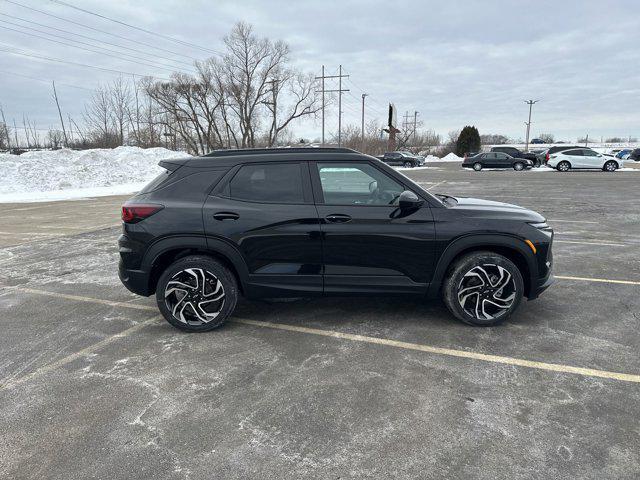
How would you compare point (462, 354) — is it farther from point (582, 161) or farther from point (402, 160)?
point (402, 160)

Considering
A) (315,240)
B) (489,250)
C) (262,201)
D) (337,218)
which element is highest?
(262,201)

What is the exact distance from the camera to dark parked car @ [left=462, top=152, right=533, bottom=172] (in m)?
35.9

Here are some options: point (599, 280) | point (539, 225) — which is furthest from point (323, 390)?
point (599, 280)

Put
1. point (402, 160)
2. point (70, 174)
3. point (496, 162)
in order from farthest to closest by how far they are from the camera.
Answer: point (402, 160) → point (496, 162) → point (70, 174)

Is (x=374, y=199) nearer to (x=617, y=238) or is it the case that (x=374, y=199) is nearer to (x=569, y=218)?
(x=617, y=238)

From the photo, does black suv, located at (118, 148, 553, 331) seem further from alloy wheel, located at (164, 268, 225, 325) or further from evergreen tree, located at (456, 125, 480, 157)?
evergreen tree, located at (456, 125, 480, 157)

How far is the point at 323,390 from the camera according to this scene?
314cm

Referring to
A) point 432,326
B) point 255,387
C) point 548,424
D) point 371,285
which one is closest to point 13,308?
point 255,387

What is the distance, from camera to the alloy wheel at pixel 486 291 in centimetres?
409

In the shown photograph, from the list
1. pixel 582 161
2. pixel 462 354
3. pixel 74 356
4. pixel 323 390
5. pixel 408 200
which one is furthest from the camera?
pixel 582 161

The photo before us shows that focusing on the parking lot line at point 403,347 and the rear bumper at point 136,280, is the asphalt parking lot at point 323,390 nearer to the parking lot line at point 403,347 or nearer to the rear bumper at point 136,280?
the parking lot line at point 403,347

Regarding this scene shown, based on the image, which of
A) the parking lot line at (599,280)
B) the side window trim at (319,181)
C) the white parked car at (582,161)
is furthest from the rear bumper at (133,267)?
the white parked car at (582,161)

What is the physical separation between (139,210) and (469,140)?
7042 cm

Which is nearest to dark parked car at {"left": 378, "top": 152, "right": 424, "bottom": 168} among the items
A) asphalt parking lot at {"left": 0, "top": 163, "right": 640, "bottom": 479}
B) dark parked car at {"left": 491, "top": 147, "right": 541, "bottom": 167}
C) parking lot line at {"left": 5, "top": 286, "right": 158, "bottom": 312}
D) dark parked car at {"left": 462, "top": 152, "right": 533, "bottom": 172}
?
dark parked car at {"left": 462, "top": 152, "right": 533, "bottom": 172}
